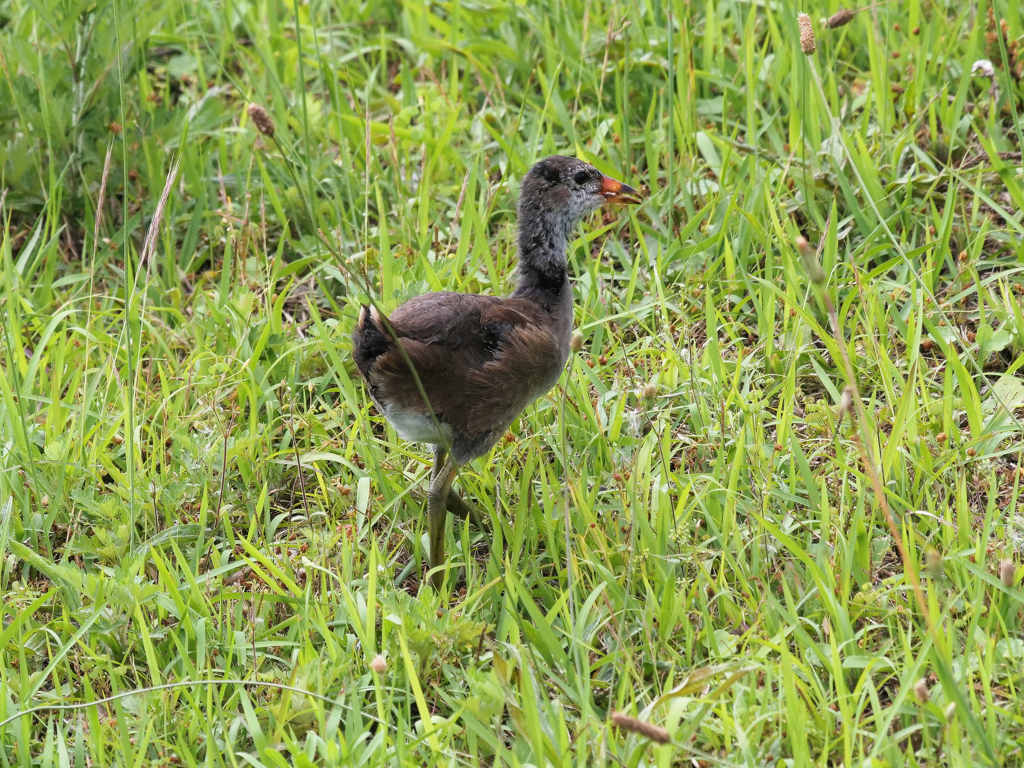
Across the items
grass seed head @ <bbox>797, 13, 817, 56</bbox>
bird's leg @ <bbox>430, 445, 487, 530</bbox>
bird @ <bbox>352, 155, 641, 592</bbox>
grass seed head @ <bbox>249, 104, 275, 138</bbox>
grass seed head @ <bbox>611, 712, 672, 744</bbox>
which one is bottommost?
bird's leg @ <bbox>430, 445, 487, 530</bbox>

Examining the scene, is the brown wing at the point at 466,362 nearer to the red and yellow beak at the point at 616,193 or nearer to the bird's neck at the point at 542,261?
the bird's neck at the point at 542,261

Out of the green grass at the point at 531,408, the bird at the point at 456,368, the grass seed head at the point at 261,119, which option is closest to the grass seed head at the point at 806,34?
the green grass at the point at 531,408

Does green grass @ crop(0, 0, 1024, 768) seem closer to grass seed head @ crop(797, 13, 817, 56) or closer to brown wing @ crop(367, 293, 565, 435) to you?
brown wing @ crop(367, 293, 565, 435)

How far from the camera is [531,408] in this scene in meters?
4.54

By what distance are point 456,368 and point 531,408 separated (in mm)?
765

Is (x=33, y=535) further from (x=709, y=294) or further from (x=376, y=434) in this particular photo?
(x=709, y=294)

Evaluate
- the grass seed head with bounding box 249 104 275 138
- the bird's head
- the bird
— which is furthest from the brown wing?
the grass seed head with bounding box 249 104 275 138

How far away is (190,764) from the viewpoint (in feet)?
10.5

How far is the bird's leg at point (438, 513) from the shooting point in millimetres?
3930

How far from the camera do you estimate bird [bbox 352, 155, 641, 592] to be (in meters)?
3.72

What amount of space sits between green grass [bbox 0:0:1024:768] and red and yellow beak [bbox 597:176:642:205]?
1.51ft

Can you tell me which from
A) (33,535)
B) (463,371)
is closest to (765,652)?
(463,371)

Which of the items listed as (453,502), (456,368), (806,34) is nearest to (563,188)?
(456,368)

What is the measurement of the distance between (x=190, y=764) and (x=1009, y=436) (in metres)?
2.92
